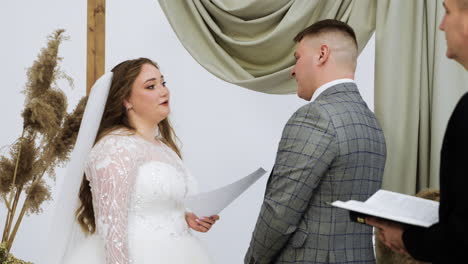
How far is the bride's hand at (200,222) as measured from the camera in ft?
7.42

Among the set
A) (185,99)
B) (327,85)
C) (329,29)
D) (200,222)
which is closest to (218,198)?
(200,222)

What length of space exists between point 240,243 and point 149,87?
1.28 meters

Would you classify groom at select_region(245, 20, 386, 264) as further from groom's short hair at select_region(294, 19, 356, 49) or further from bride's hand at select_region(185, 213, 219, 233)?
bride's hand at select_region(185, 213, 219, 233)

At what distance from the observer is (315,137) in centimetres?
171

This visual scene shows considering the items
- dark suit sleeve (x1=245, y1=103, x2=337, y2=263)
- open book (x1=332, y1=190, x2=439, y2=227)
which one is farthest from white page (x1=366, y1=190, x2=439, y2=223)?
dark suit sleeve (x1=245, y1=103, x2=337, y2=263)

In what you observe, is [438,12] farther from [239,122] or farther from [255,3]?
[239,122]

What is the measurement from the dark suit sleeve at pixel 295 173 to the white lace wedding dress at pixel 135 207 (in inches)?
20.4

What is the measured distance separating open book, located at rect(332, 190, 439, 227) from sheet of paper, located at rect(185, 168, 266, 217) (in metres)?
0.69

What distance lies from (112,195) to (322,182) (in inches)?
30.1

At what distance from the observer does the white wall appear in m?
3.18

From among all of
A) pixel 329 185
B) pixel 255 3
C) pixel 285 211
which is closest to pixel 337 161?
pixel 329 185

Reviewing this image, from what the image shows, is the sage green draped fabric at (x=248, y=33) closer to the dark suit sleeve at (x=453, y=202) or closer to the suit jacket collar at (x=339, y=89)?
the suit jacket collar at (x=339, y=89)

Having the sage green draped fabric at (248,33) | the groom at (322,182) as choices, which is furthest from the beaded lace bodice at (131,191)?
the sage green draped fabric at (248,33)

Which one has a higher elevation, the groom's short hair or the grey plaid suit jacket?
the groom's short hair
